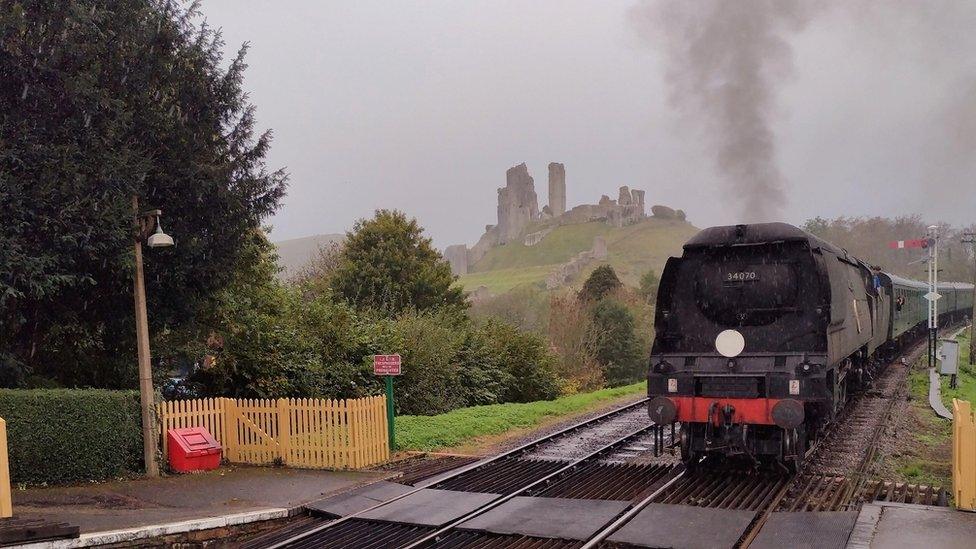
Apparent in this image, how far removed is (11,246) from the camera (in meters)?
9.37

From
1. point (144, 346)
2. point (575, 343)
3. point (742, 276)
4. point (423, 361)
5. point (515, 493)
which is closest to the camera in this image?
point (515, 493)

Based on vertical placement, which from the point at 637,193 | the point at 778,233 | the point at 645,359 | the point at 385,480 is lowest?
the point at 645,359

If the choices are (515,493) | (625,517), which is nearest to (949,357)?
(515,493)

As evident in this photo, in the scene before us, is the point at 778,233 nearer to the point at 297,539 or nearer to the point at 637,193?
the point at 297,539

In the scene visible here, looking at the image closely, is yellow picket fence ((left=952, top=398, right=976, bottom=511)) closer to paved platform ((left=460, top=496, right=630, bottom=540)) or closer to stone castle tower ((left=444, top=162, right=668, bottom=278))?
paved platform ((left=460, top=496, right=630, bottom=540))

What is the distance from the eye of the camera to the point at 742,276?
33.5ft

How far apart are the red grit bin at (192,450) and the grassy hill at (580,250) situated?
92188mm

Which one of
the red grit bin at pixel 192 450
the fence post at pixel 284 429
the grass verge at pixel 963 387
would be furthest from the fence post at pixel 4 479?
the grass verge at pixel 963 387

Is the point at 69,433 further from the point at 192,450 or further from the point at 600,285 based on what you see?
the point at 600,285

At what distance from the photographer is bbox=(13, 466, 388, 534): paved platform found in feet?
27.2

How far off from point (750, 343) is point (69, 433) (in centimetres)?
877

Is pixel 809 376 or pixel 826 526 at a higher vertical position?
pixel 809 376

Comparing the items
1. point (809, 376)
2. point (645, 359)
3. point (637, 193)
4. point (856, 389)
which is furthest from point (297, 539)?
point (637, 193)

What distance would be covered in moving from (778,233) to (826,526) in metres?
3.81
